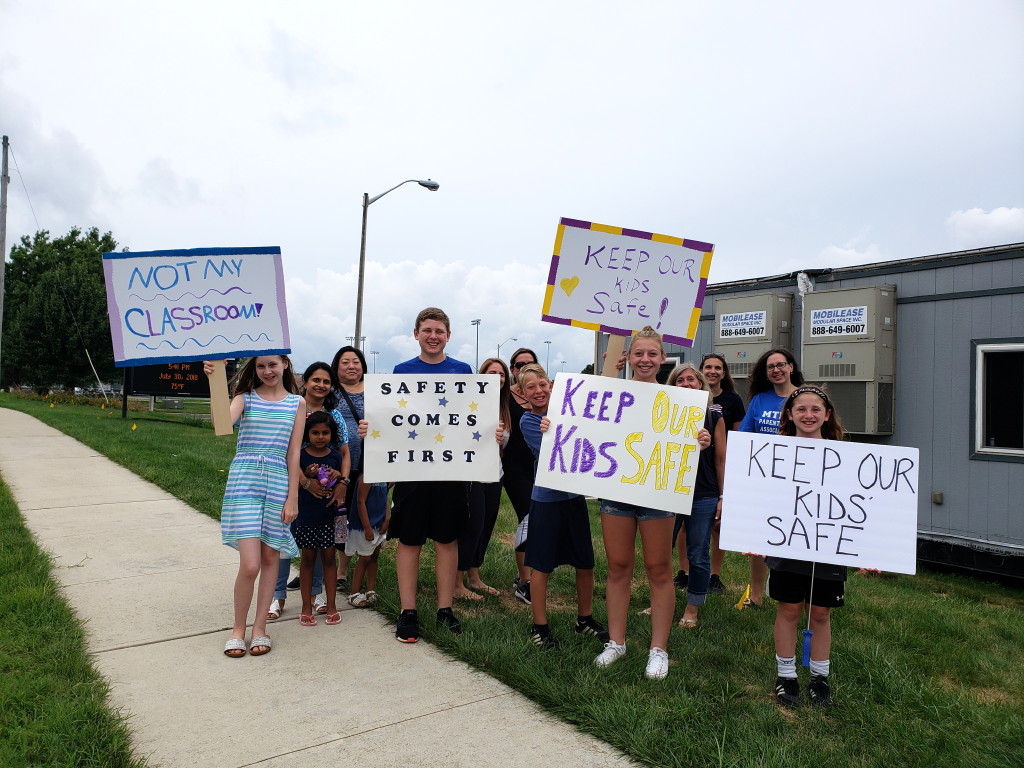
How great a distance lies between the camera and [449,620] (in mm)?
4180

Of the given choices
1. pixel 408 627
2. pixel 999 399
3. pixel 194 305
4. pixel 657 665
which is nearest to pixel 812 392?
pixel 657 665

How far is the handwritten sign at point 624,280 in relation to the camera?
14.5 ft

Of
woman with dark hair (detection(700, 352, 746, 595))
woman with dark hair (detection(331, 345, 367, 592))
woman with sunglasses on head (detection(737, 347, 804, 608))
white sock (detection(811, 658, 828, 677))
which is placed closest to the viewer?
white sock (detection(811, 658, 828, 677))

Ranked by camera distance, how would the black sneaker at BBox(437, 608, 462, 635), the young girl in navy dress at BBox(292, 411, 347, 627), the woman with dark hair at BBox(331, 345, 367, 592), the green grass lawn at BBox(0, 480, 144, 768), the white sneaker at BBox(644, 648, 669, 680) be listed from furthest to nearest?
the woman with dark hair at BBox(331, 345, 367, 592), the young girl in navy dress at BBox(292, 411, 347, 627), the black sneaker at BBox(437, 608, 462, 635), the white sneaker at BBox(644, 648, 669, 680), the green grass lawn at BBox(0, 480, 144, 768)

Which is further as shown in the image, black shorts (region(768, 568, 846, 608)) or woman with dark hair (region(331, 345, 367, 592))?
woman with dark hair (region(331, 345, 367, 592))

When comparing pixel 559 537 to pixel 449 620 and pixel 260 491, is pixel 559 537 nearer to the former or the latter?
pixel 449 620

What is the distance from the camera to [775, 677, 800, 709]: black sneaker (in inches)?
130

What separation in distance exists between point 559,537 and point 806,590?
134 centimetres

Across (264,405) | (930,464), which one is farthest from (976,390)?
(264,405)

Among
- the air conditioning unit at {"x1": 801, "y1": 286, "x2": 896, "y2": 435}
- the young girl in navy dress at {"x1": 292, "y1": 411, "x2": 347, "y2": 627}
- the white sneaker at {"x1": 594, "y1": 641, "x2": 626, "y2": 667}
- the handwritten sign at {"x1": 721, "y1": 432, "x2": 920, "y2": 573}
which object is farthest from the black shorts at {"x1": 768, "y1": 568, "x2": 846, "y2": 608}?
the air conditioning unit at {"x1": 801, "y1": 286, "x2": 896, "y2": 435}

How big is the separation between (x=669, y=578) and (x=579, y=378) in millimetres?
1179

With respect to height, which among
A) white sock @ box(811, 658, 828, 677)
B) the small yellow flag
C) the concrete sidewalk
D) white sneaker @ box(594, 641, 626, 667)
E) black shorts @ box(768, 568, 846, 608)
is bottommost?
the concrete sidewalk

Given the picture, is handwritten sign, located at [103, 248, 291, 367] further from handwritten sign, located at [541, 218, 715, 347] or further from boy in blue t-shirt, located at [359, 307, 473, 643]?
handwritten sign, located at [541, 218, 715, 347]

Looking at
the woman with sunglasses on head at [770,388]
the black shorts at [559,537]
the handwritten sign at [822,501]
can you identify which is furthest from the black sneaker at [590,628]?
the woman with sunglasses on head at [770,388]
